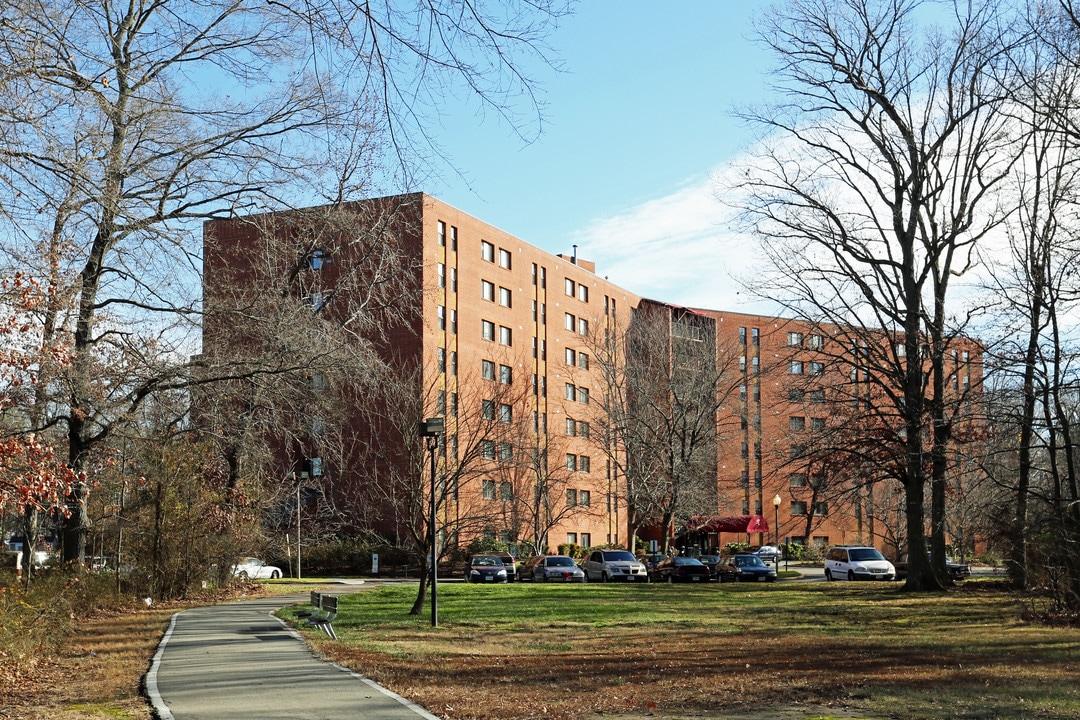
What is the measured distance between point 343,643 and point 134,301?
842 centimetres

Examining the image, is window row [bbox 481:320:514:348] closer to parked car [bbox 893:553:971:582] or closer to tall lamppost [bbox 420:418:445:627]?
parked car [bbox 893:553:971:582]

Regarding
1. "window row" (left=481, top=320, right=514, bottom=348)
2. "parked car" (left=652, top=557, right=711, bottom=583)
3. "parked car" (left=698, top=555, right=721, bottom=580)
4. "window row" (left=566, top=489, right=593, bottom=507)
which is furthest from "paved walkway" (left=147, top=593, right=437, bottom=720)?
"window row" (left=566, top=489, right=593, bottom=507)

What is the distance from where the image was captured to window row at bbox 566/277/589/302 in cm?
7706

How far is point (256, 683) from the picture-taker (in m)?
12.8

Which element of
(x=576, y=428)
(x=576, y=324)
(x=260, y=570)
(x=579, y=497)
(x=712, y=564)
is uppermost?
(x=576, y=324)

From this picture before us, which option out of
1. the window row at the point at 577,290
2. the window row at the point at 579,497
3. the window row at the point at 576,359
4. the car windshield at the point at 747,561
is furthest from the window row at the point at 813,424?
the window row at the point at 577,290

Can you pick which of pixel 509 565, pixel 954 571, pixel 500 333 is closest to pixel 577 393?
pixel 500 333

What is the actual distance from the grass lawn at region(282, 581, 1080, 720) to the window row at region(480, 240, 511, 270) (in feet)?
126

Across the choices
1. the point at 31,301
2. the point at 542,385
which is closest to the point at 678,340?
Answer: the point at 542,385

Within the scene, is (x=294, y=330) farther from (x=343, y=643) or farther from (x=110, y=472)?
(x=110, y=472)

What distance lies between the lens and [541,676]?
1410cm

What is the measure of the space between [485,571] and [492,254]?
2537 cm

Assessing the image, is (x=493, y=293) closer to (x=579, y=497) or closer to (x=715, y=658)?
(x=579, y=497)

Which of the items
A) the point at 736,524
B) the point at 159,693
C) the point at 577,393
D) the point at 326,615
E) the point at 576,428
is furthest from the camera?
the point at 577,393
